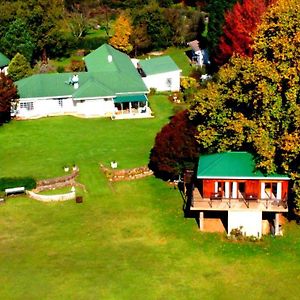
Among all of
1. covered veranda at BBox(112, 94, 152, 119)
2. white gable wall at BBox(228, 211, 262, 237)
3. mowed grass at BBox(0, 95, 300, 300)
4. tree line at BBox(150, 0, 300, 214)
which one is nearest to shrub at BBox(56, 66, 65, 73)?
covered veranda at BBox(112, 94, 152, 119)

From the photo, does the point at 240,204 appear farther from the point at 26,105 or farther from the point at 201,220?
the point at 26,105

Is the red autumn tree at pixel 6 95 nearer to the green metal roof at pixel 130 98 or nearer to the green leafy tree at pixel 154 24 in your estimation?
the green metal roof at pixel 130 98

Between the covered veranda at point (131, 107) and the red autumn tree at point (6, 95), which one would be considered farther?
the covered veranda at point (131, 107)

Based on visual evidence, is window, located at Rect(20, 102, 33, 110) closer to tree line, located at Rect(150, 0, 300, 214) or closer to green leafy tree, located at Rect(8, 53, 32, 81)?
green leafy tree, located at Rect(8, 53, 32, 81)

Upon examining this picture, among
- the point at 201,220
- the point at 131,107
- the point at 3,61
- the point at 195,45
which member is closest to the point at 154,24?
the point at 195,45

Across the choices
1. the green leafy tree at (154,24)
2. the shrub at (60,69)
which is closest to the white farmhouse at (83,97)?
the shrub at (60,69)

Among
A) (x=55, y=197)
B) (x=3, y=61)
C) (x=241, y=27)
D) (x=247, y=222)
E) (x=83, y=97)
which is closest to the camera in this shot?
(x=247, y=222)
